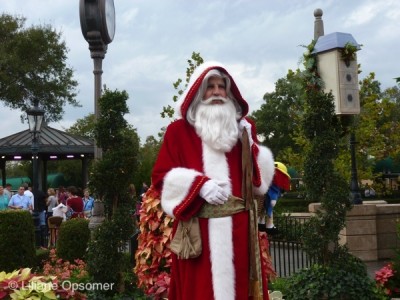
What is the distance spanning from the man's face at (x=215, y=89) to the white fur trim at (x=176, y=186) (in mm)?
603

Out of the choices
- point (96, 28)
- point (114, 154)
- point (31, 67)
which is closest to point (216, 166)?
point (114, 154)

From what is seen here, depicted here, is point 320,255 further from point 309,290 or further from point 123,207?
point 123,207

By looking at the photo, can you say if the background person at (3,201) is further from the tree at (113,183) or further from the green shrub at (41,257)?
the tree at (113,183)

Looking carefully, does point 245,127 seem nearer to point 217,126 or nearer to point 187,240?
point 217,126

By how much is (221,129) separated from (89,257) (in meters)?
2.66

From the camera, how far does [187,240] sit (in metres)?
3.80

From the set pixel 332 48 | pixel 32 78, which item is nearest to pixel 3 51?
pixel 32 78

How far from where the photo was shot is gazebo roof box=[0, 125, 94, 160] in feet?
70.5

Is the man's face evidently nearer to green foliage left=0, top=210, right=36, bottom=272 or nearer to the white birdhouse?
the white birdhouse

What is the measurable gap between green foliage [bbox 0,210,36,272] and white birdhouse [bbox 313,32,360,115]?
5.69 meters

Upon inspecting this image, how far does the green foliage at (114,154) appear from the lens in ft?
18.9

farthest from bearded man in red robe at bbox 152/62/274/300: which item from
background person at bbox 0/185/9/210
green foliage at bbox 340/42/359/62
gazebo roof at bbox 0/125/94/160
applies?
gazebo roof at bbox 0/125/94/160

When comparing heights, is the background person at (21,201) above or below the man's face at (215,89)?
below

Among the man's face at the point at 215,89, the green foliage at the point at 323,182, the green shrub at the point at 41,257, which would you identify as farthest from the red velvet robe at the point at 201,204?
the green shrub at the point at 41,257
